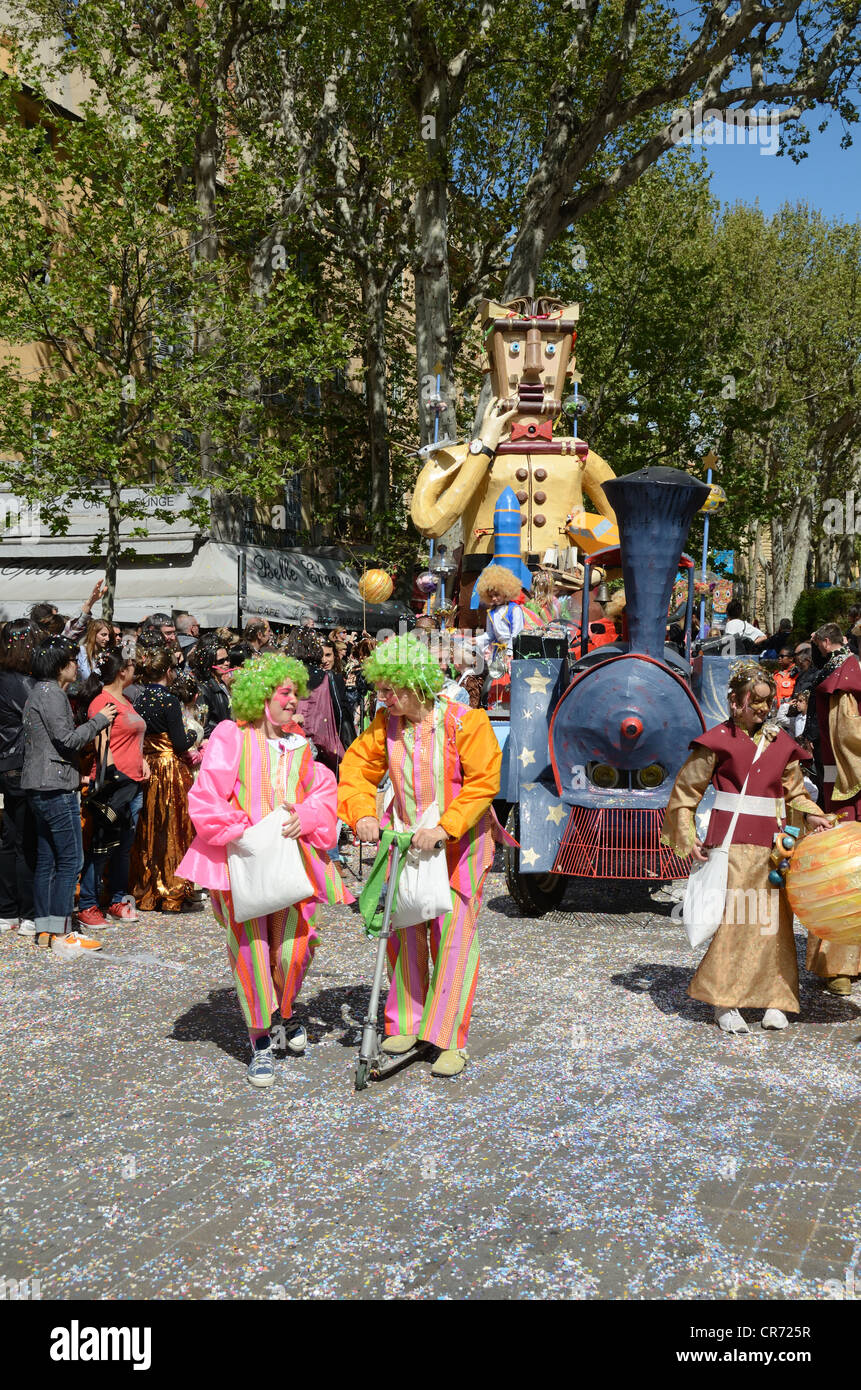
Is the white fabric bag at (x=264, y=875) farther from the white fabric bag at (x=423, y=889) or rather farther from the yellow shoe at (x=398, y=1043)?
the yellow shoe at (x=398, y=1043)

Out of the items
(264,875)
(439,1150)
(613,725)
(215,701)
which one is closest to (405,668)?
(264,875)

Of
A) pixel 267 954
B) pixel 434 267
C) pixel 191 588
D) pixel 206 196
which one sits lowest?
pixel 267 954

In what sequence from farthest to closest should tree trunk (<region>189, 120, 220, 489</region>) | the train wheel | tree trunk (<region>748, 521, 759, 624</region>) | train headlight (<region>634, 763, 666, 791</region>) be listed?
tree trunk (<region>748, 521, 759, 624</region>) → tree trunk (<region>189, 120, 220, 489</region>) → the train wheel → train headlight (<region>634, 763, 666, 791</region>)

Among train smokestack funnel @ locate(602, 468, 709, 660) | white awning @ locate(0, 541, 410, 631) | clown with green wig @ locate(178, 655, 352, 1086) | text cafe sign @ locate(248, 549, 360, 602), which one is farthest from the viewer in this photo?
→ text cafe sign @ locate(248, 549, 360, 602)

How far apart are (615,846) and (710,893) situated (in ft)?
5.04

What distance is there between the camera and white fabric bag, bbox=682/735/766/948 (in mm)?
5148

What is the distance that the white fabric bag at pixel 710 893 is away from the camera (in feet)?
16.9

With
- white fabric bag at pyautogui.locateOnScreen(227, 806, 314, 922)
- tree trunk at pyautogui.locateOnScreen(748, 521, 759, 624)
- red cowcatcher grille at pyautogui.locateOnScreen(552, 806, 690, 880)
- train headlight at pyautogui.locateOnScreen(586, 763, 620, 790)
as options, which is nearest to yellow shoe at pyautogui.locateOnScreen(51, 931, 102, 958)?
white fabric bag at pyautogui.locateOnScreen(227, 806, 314, 922)

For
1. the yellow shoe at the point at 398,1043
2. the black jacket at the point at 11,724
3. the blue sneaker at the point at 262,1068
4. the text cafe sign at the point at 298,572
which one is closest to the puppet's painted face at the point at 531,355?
the black jacket at the point at 11,724

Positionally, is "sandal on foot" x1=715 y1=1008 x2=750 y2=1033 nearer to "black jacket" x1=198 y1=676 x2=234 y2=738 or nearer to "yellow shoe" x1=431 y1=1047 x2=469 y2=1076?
"yellow shoe" x1=431 y1=1047 x2=469 y2=1076

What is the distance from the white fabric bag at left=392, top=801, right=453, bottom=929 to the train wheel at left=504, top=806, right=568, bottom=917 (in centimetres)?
Result: 271

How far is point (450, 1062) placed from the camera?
4555mm

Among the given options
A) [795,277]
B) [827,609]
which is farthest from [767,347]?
[827,609]

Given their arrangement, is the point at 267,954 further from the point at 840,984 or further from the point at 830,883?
the point at 840,984
